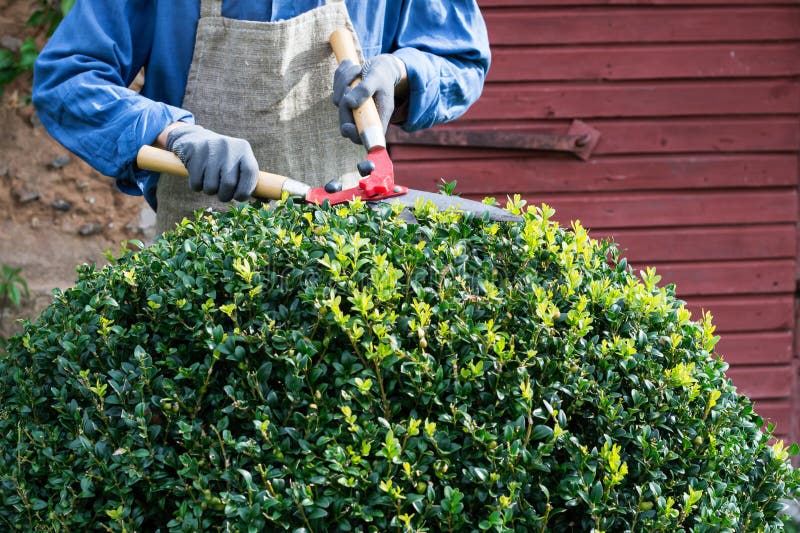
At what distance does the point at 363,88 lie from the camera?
78.7 inches

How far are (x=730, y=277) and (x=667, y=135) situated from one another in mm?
760

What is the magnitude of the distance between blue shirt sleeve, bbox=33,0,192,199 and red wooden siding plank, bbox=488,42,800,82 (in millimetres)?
2544

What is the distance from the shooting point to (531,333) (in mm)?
1615

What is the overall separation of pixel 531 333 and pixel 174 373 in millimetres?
605

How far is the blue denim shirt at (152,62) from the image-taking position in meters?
1.99

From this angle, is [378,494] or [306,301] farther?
[306,301]

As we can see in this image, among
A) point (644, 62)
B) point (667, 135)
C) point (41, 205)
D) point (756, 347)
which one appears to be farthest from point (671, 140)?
point (41, 205)

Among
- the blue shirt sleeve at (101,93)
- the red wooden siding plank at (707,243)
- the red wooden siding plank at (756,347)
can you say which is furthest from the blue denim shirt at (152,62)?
the red wooden siding plank at (756,347)

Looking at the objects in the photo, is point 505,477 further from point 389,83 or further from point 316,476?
point 389,83

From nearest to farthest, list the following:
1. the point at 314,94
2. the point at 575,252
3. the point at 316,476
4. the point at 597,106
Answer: the point at 316,476 → the point at 575,252 → the point at 314,94 → the point at 597,106

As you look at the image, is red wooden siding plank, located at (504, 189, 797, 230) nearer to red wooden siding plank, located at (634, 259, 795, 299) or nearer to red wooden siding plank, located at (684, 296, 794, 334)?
red wooden siding plank, located at (634, 259, 795, 299)

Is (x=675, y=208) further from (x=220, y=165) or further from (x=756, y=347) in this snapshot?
(x=220, y=165)

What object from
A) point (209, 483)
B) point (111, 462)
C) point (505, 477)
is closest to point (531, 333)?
point (505, 477)

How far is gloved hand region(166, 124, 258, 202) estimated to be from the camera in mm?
1873
